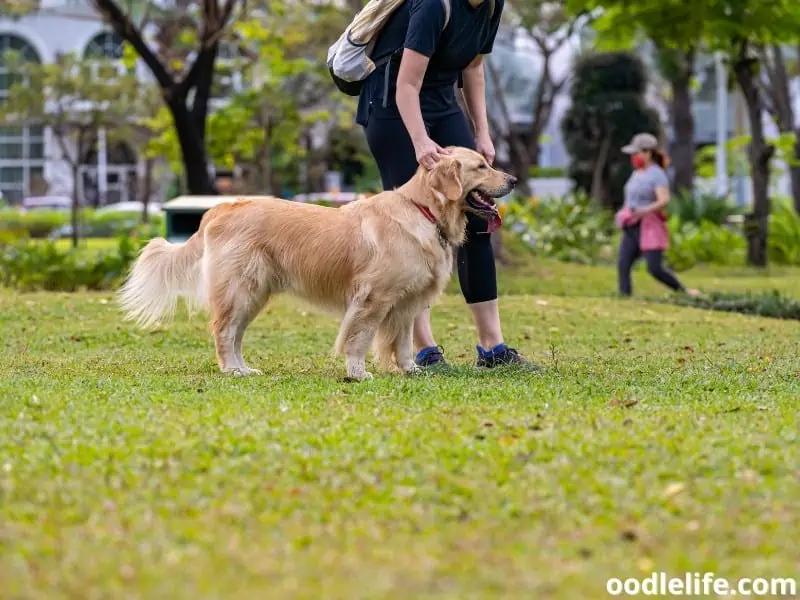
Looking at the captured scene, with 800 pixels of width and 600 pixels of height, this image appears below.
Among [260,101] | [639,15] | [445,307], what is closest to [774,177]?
[260,101]

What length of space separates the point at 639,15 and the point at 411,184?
8.83 metres

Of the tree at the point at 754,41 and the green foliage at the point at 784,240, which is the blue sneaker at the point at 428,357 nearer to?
the tree at the point at 754,41

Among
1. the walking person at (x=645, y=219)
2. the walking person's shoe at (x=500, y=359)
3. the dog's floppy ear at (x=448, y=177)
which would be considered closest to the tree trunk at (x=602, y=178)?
the walking person at (x=645, y=219)

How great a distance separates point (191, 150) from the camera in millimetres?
18547

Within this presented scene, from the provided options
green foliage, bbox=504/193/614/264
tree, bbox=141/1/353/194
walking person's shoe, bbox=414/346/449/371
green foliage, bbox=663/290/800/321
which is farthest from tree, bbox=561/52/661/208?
walking person's shoe, bbox=414/346/449/371

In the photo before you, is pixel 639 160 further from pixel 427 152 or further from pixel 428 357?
pixel 427 152

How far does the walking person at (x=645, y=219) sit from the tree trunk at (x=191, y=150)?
7045 mm

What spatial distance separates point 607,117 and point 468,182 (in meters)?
23.0

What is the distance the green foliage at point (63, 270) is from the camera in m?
13.4

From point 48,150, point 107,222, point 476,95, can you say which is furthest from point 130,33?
point 48,150

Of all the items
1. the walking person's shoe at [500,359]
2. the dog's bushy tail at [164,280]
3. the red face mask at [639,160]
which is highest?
the red face mask at [639,160]

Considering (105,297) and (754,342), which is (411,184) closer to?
(754,342)

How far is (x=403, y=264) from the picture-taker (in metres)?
6.38

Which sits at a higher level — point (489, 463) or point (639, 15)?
point (639, 15)
